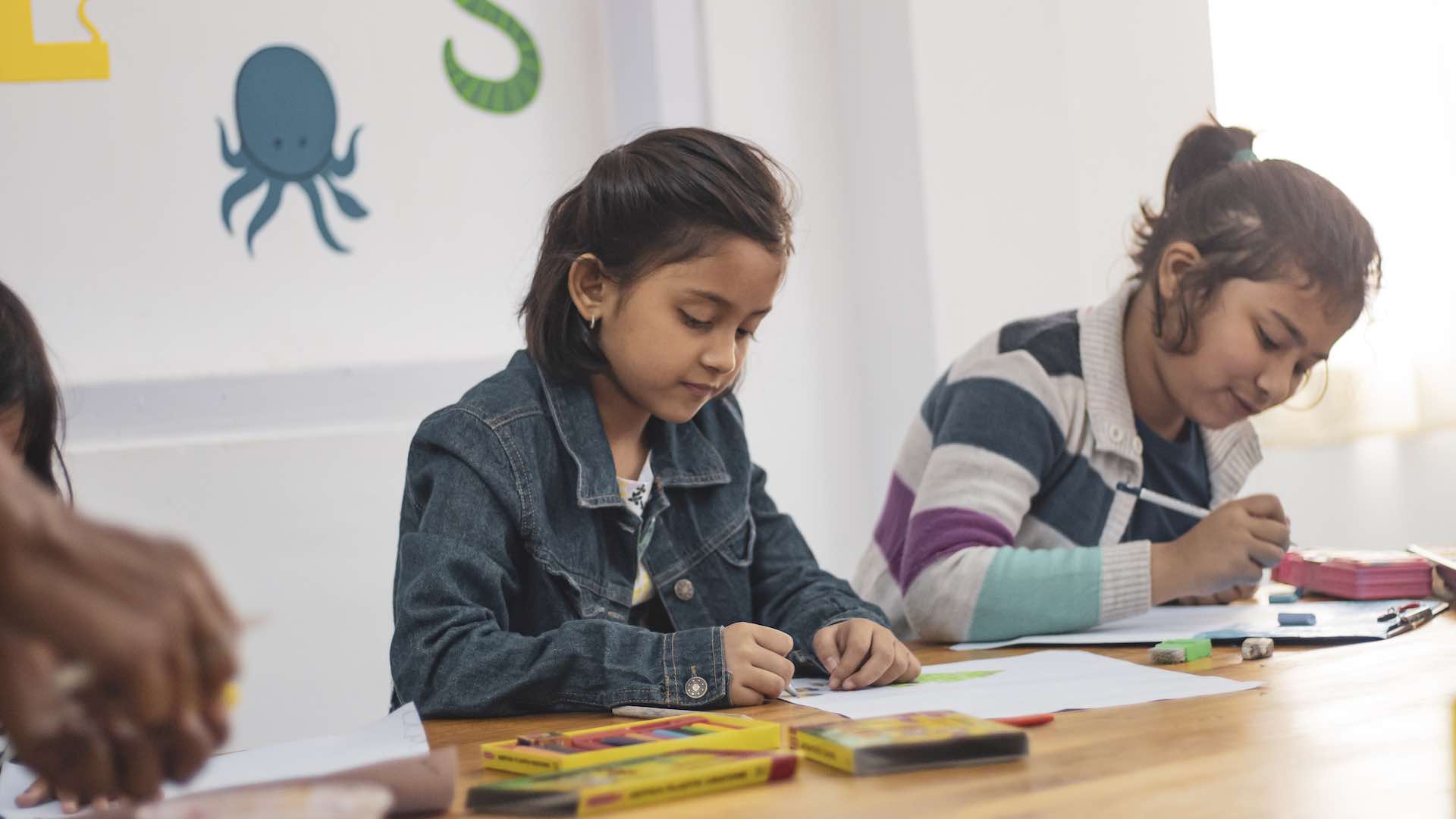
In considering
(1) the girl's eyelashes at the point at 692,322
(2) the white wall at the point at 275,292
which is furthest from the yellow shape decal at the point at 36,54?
(1) the girl's eyelashes at the point at 692,322

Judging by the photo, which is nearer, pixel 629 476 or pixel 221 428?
pixel 629 476

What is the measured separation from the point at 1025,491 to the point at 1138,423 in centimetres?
22

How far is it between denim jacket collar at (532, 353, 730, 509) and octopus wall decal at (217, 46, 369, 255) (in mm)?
939

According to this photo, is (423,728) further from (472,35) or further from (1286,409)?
(1286,409)

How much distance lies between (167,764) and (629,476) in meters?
0.77

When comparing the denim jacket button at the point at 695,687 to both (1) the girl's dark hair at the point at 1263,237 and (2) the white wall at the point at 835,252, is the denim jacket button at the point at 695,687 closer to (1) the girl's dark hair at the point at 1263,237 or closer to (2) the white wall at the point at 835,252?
(1) the girl's dark hair at the point at 1263,237

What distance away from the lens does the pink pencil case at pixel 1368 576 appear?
1334mm

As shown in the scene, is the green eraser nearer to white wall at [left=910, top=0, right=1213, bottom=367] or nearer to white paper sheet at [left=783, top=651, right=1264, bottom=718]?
white paper sheet at [left=783, top=651, right=1264, bottom=718]

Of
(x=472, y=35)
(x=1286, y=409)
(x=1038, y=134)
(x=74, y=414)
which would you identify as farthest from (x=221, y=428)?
(x=1286, y=409)

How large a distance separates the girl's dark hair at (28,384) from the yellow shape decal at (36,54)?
0.73 meters

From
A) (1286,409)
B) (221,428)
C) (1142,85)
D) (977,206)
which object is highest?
(1142,85)

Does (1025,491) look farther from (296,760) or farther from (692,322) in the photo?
(296,760)

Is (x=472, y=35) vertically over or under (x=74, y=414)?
over

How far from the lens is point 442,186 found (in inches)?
82.8
